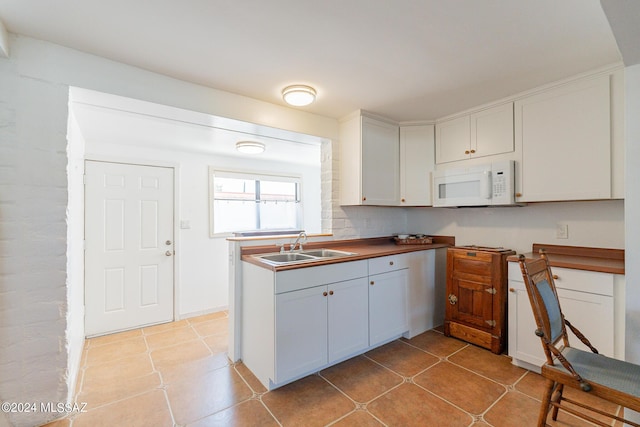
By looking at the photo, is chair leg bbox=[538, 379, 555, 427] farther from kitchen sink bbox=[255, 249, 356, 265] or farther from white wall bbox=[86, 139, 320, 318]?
white wall bbox=[86, 139, 320, 318]

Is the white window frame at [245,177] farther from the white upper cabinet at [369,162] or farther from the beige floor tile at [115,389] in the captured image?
the beige floor tile at [115,389]

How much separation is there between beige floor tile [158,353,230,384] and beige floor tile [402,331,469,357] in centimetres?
171

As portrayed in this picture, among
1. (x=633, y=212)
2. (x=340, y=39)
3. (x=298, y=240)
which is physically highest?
(x=340, y=39)

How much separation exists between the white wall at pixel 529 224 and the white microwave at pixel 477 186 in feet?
1.25

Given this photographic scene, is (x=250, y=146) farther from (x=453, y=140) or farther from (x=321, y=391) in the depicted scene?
(x=321, y=391)

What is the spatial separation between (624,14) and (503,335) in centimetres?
228

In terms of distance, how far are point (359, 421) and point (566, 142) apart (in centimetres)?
248

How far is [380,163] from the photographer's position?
297cm

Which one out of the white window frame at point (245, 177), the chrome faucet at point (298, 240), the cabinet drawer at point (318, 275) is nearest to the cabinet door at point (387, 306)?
the cabinet drawer at point (318, 275)

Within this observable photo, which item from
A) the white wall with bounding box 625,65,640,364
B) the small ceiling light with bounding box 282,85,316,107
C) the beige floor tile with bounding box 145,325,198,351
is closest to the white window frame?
the beige floor tile with bounding box 145,325,198,351

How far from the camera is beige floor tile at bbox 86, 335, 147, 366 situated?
8.01 feet

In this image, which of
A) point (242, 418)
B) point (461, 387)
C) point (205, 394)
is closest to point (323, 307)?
point (242, 418)

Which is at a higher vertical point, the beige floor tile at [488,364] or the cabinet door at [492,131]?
the cabinet door at [492,131]

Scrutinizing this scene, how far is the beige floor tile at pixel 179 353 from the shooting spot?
7.85 feet
